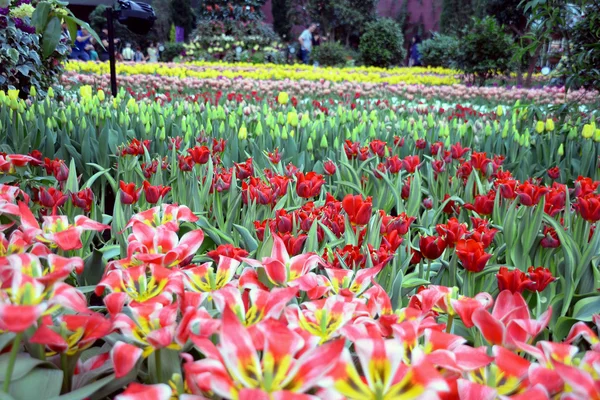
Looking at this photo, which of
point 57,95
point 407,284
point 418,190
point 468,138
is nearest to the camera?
point 407,284

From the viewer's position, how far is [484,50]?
12383mm

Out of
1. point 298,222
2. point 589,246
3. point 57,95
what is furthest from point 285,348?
point 57,95

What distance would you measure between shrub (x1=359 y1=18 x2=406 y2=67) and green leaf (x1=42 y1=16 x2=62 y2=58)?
1810cm

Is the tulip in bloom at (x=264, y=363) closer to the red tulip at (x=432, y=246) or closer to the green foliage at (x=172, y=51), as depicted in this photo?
the red tulip at (x=432, y=246)

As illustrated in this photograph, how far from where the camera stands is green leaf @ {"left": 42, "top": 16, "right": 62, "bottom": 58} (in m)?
1.18

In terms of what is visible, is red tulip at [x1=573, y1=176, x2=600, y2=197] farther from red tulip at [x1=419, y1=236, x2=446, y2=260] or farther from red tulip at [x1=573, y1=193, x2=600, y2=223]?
red tulip at [x1=419, y1=236, x2=446, y2=260]

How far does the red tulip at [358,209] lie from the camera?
4.37 ft

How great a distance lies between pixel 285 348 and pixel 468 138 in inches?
126

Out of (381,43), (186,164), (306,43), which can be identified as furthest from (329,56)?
(186,164)

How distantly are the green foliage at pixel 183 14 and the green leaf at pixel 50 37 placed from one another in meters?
32.4

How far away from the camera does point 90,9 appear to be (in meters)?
35.4

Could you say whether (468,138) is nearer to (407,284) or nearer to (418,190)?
(418,190)

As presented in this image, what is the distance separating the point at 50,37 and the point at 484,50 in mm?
12366

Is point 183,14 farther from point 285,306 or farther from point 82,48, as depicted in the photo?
point 285,306
